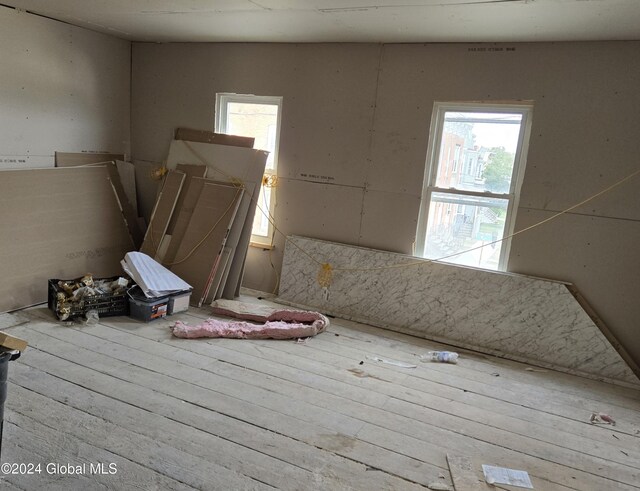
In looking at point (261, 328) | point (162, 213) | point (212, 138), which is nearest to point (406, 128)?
point (212, 138)

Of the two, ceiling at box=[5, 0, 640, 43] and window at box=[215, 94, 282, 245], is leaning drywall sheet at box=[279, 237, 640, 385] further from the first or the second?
ceiling at box=[5, 0, 640, 43]

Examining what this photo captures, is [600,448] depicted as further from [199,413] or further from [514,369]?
[199,413]

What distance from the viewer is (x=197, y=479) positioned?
85.7 inches

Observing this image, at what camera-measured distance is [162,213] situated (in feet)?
16.4

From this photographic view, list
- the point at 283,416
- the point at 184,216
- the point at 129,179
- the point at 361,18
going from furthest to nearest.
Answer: the point at 129,179 → the point at 184,216 → the point at 361,18 → the point at 283,416

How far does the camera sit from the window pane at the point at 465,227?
4035mm

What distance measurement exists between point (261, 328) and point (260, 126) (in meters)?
2.22

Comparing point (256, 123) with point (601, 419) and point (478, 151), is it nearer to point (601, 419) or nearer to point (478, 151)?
point (478, 151)

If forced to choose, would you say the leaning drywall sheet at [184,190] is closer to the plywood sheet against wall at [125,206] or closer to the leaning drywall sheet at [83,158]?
the plywood sheet against wall at [125,206]

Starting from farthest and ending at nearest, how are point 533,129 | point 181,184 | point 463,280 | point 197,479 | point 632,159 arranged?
point 181,184, point 463,280, point 533,129, point 632,159, point 197,479

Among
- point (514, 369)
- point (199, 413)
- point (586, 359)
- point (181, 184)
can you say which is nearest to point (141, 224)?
point (181, 184)

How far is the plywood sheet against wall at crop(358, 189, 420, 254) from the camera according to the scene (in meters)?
4.30

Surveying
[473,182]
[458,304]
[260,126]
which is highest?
[260,126]

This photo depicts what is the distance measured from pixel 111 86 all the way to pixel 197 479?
14.6ft
